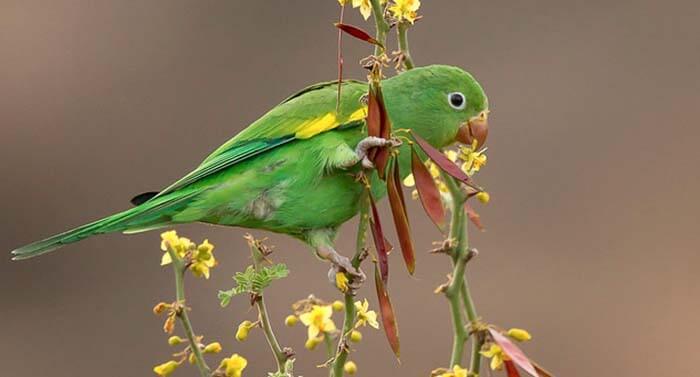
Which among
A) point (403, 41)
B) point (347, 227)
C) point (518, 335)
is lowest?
point (347, 227)

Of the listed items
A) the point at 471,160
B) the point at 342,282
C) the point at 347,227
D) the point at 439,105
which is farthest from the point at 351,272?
the point at 347,227

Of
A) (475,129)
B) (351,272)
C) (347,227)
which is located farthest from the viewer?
(347,227)

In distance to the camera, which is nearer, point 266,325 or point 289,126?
point 266,325

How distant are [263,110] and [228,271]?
478 mm

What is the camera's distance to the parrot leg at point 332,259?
0.98 metres

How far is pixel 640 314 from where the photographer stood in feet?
8.83

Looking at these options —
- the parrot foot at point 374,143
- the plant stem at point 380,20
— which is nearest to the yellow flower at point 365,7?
the plant stem at point 380,20

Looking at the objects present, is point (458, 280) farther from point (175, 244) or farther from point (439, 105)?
point (439, 105)

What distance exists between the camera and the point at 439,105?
1319 mm

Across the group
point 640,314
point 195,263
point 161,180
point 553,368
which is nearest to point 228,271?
point 161,180

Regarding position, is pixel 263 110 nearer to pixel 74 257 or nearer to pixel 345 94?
pixel 74 257

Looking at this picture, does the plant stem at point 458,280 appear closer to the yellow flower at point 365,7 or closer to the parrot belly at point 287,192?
the yellow flower at point 365,7

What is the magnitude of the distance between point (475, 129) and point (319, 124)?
0.71 ft

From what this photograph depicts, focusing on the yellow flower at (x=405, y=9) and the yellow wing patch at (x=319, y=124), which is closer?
the yellow flower at (x=405, y=9)
